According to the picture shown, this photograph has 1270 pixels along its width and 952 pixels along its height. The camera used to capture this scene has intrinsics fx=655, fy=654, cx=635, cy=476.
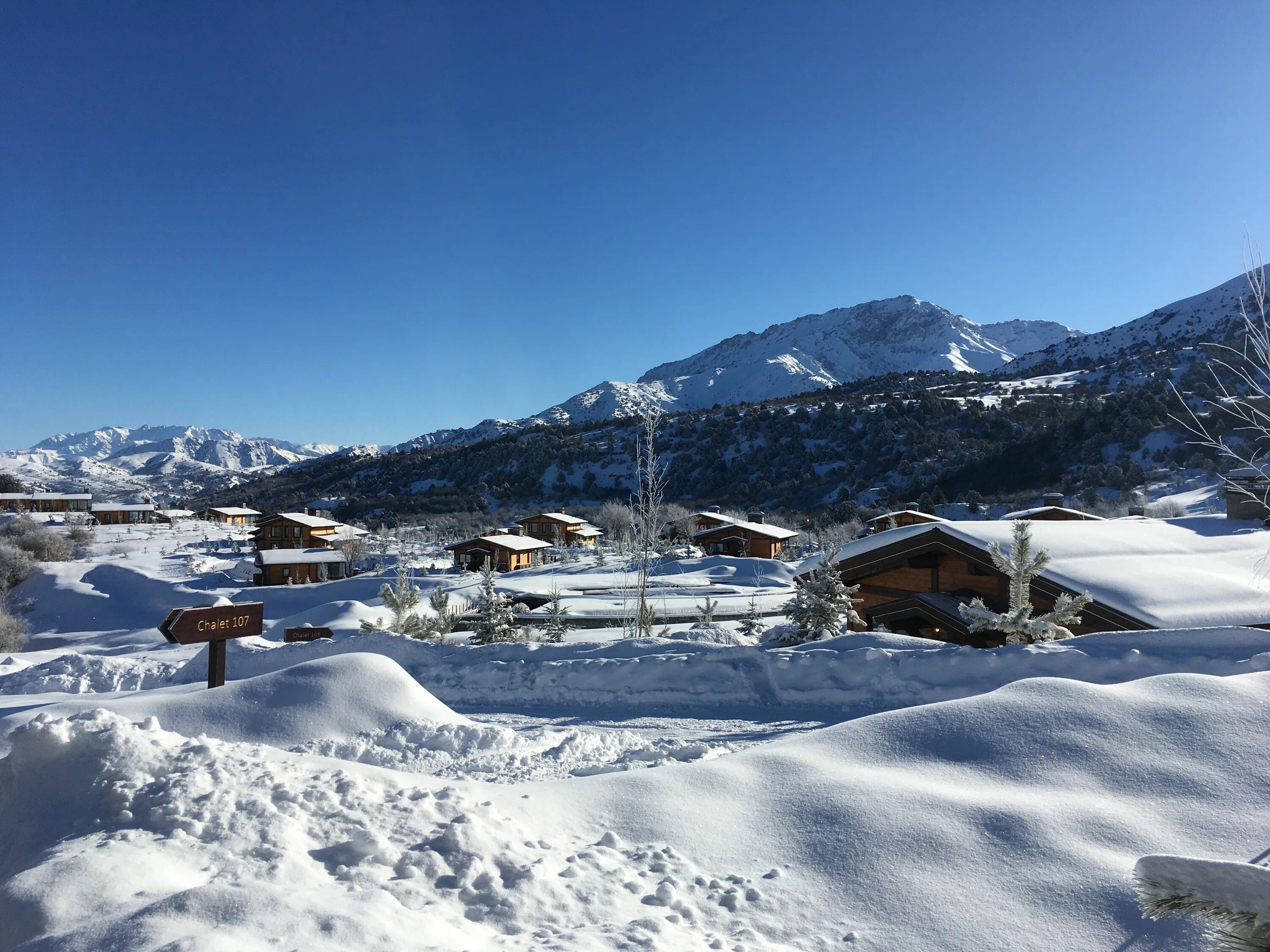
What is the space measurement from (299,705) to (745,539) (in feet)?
140

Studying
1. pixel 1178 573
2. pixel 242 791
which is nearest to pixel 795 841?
pixel 242 791

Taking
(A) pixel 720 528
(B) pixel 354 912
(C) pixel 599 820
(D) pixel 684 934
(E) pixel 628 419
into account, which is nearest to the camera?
(B) pixel 354 912

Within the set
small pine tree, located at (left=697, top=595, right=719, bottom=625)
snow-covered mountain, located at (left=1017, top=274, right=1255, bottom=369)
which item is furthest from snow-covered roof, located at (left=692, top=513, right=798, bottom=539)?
snow-covered mountain, located at (left=1017, top=274, right=1255, bottom=369)

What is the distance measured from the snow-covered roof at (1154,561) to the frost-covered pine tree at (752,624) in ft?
17.7

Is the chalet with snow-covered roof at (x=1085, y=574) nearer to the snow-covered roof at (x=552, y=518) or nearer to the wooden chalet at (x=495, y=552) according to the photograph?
the wooden chalet at (x=495, y=552)

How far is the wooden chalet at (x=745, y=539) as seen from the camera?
157ft

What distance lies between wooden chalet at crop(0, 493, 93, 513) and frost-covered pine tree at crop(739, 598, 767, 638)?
293 ft

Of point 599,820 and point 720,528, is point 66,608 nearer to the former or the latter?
point 720,528

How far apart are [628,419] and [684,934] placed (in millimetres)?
106386

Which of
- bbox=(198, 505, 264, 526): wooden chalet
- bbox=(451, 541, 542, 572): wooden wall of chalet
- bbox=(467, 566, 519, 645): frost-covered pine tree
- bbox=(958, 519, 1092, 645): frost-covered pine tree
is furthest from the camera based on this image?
bbox=(198, 505, 264, 526): wooden chalet

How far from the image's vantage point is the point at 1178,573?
37.6 ft

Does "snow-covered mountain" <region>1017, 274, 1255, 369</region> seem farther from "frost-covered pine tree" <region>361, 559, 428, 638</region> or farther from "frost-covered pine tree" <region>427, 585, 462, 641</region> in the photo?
"frost-covered pine tree" <region>361, 559, 428, 638</region>

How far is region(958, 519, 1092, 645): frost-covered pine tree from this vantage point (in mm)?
8922

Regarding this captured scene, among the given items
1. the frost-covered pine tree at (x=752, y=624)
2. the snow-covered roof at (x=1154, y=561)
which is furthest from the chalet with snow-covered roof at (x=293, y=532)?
the snow-covered roof at (x=1154, y=561)
